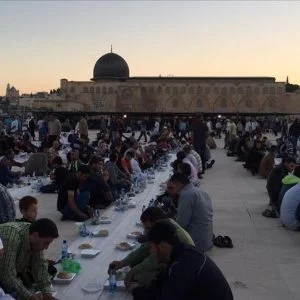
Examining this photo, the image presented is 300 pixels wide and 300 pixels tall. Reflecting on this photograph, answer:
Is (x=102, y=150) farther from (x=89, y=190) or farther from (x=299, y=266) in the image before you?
(x=299, y=266)

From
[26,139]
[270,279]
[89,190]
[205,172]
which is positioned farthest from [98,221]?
[26,139]

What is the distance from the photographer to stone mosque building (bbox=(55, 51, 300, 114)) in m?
65.8

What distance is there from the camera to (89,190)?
7.62m

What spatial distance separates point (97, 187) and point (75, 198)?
765 mm

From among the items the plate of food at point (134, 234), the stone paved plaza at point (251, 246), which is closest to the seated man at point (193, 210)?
the stone paved plaza at point (251, 246)

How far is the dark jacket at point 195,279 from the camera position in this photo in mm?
2939

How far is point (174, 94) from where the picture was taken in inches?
2633

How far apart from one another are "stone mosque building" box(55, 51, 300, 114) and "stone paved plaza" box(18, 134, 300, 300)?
5632 cm

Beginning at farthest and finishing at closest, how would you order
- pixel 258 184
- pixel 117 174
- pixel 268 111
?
pixel 268 111 → pixel 258 184 → pixel 117 174

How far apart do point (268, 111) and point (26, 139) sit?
175 feet

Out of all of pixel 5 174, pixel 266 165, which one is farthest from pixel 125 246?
pixel 266 165

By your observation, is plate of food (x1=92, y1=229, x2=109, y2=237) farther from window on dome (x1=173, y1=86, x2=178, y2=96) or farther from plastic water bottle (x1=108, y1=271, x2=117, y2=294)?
window on dome (x1=173, y1=86, x2=178, y2=96)

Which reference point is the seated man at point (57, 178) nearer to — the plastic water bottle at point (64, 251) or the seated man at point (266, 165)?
the plastic water bottle at point (64, 251)

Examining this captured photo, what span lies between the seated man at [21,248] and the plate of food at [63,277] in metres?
0.65
